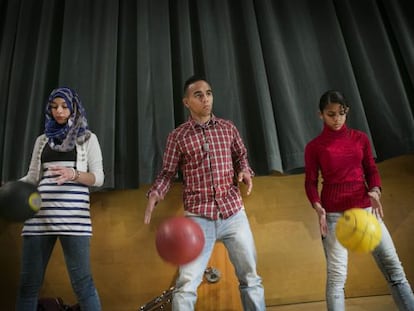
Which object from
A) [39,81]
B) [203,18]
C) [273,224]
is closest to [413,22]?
[203,18]

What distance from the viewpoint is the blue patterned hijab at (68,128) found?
5.58 feet

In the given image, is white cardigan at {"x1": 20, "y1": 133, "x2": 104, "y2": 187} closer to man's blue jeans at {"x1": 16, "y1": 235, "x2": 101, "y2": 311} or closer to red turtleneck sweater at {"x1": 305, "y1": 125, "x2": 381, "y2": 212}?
man's blue jeans at {"x1": 16, "y1": 235, "x2": 101, "y2": 311}

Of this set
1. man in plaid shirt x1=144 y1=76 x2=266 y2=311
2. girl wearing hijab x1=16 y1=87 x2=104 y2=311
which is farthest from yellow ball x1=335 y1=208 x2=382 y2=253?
girl wearing hijab x1=16 y1=87 x2=104 y2=311

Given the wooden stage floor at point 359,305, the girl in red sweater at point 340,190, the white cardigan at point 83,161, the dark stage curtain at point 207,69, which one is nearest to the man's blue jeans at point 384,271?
the girl in red sweater at point 340,190

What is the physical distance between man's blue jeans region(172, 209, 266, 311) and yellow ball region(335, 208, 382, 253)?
1.36 ft

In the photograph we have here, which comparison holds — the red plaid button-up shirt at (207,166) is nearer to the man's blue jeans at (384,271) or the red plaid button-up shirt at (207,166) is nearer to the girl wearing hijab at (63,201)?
the girl wearing hijab at (63,201)

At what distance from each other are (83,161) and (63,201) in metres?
0.22

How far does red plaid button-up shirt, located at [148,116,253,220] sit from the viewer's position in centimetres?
163

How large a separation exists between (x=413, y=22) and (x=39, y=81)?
2557 mm

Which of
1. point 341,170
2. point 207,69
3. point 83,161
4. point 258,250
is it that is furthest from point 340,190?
point 83,161

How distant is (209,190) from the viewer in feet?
5.39

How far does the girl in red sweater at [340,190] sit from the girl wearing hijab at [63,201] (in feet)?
3.57

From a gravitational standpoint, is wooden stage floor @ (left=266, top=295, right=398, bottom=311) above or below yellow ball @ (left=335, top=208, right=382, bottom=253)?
below

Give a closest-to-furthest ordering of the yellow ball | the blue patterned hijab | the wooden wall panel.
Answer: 1. the yellow ball
2. the blue patterned hijab
3. the wooden wall panel
